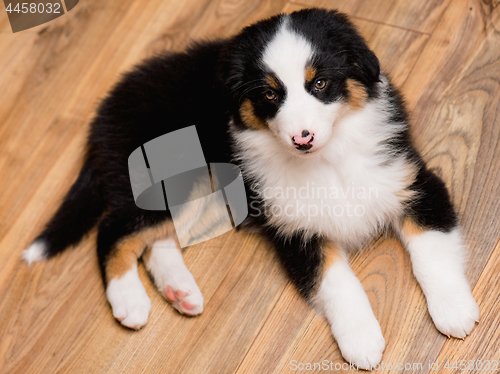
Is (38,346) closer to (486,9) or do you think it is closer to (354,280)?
(354,280)

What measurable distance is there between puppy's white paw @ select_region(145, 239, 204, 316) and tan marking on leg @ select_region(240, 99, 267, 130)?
2.24 feet

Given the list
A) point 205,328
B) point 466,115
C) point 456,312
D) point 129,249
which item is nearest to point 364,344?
point 456,312

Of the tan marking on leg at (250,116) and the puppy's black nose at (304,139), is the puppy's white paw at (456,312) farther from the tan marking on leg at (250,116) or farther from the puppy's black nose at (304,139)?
the tan marking on leg at (250,116)

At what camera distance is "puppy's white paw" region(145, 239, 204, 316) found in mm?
2004

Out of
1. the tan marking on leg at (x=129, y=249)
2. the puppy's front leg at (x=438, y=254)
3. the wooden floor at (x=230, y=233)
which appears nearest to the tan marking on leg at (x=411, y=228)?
the puppy's front leg at (x=438, y=254)

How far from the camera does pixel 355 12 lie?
8.22ft

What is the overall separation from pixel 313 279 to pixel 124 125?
1020mm

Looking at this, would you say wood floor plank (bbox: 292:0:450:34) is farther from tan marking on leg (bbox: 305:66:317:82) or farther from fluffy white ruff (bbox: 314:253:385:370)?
fluffy white ruff (bbox: 314:253:385:370)

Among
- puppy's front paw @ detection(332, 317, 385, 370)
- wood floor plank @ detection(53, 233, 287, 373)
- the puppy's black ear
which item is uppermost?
the puppy's black ear

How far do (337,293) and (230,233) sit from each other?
1.92 ft

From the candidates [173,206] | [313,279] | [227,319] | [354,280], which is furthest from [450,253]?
[173,206]

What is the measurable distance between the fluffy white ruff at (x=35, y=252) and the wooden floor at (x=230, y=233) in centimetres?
5

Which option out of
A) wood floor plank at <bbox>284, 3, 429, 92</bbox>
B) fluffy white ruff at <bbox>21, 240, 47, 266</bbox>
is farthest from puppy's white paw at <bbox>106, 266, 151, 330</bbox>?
wood floor plank at <bbox>284, 3, 429, 92</bbox>

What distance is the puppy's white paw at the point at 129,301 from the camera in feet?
6.55
